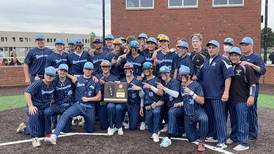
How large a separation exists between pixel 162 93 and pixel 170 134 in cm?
91

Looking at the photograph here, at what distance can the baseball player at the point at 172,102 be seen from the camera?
6742mm

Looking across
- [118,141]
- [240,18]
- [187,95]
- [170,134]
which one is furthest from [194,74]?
[240,18]

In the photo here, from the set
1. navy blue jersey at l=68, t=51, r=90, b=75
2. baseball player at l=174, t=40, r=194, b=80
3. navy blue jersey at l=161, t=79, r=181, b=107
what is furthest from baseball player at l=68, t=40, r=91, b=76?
baseball player at l=174, t=40, r=194, b=80

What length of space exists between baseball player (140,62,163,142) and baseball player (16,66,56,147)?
1.96 meters

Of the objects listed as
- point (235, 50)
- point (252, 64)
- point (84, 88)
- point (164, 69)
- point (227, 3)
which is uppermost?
point (227, 3)

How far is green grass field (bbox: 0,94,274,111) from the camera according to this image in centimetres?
1112

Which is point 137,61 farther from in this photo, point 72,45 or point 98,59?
point 72,45

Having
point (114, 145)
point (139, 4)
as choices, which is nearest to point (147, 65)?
point (114, 145)

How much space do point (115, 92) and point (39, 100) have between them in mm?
1636

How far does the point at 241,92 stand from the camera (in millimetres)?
6367

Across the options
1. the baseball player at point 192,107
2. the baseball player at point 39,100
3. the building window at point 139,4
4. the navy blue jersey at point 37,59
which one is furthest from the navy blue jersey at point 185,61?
the building window at point 139,4

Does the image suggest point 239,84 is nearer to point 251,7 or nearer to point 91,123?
point 91,123

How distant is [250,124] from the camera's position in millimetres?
6977

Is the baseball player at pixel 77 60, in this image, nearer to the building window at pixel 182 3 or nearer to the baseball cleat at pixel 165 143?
the baseball cleat at pixel 165 143
